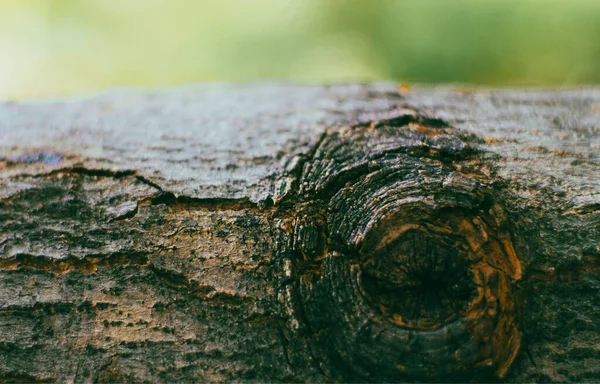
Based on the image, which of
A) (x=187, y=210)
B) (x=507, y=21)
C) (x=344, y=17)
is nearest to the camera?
(x=187, y=210)

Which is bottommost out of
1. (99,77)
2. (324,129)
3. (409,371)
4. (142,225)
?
(409,371)

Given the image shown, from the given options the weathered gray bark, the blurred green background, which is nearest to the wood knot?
the weathered gray bark

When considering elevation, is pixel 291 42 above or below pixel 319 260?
above

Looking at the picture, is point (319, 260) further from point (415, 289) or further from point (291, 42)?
point (291, 42)

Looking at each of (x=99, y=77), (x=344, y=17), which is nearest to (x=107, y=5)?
(x=99, y=77)

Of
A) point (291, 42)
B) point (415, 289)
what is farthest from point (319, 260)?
point (291, 42)

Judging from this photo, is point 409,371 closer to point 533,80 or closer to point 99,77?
point 533,80

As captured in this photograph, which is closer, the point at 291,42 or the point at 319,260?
the point at 319,260
